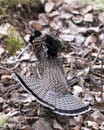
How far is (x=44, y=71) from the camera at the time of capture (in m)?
4.29

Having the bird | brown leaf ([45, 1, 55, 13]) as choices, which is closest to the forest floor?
brown leaf ([45, 1, 55, 13])

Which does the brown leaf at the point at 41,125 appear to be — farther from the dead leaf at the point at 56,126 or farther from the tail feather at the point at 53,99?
the tail feather at the point at 53,99

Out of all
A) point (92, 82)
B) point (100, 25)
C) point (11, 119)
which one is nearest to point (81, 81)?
point (92, 82)

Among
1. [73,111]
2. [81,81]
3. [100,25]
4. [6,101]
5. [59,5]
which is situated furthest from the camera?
[59,5]

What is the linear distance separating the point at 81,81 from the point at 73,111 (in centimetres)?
114

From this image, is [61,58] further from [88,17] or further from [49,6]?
[49,6]

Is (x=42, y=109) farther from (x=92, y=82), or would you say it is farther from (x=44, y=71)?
(x=92, y=82)

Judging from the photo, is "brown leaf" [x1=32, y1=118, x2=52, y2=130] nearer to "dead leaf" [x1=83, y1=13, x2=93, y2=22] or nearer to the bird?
the bird

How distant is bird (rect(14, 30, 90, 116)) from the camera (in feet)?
12.5

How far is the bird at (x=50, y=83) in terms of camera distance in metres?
3.82

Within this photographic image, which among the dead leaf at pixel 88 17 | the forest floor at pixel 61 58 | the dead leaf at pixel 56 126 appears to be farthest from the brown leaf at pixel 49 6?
the dead leaf at pixel 56 126

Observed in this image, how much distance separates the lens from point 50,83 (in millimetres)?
4145

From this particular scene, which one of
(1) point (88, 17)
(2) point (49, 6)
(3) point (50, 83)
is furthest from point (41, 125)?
(2) point (49, 6)

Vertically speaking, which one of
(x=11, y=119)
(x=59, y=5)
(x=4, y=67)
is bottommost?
(x=11, y=119)
